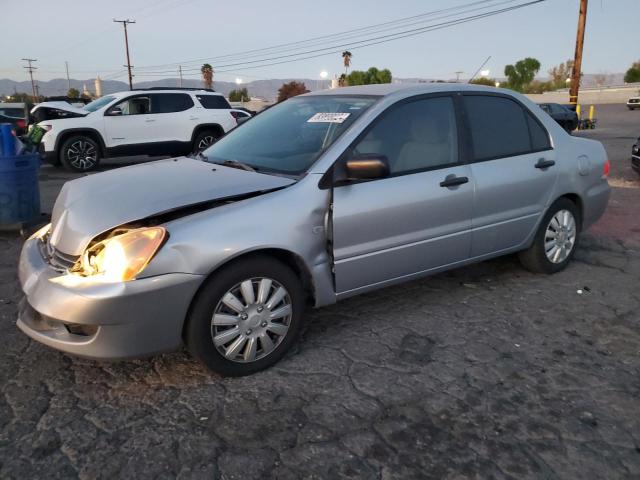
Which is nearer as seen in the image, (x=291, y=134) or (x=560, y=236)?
(x=291, y=134)

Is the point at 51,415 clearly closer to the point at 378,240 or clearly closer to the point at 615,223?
the point at 378,240

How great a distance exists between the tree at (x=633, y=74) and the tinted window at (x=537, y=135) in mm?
78554

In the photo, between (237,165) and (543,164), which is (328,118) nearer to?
(237,165)

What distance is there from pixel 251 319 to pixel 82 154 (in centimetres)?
1051

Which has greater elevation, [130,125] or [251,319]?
[130,125]

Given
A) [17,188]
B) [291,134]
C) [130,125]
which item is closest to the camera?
[291,134]

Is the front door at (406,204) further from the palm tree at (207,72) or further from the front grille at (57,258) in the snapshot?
the palm tree at (207,72)

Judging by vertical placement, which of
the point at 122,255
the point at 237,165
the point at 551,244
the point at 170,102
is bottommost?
the point at 551,244

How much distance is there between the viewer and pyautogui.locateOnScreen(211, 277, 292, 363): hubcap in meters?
2.90

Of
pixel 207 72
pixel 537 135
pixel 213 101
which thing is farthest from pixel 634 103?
pixel 207 72

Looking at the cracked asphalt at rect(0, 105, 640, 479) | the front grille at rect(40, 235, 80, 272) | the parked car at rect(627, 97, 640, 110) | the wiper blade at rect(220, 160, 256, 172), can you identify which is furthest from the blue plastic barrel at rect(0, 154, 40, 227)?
the parked car at rect(627, 97, 640, 110)

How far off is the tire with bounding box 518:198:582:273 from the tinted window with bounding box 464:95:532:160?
628 mm

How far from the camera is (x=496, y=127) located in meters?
4.17

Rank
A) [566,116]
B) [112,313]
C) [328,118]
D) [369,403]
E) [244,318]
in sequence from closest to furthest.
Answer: [112,313]
[369,403]
[244,318]
[328,118]
[566,116]
